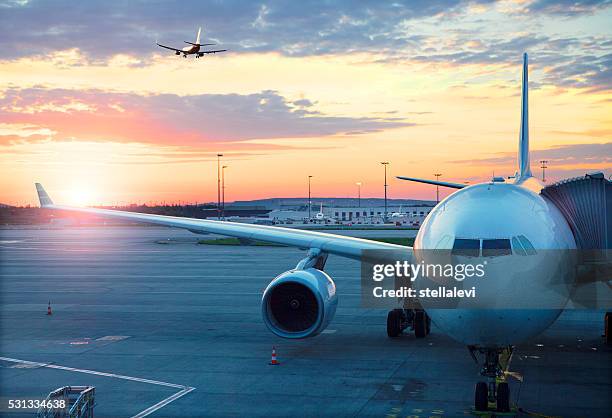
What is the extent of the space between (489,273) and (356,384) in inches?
187

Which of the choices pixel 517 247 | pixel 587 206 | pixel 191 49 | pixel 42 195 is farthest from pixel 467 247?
pixel 191 49

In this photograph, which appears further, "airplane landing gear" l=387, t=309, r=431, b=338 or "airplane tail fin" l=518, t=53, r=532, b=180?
"airplane tail fin" l=518, t=53, r=532, b=180

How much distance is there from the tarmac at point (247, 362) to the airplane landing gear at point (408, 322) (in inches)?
11.9

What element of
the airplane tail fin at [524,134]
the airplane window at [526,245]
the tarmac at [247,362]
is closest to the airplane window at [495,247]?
the airplane window at [526,245]

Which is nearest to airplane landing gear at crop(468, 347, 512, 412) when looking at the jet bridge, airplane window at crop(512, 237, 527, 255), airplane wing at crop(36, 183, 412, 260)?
airplane window at crop(512, 237, 527, 255)

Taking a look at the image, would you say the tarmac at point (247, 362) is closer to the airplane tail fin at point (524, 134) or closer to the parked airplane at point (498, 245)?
the parked airplane at point (498, 245)

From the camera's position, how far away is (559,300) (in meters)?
12.1

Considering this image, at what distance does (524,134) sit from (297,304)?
8.92 metres

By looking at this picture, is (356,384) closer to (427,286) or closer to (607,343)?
(427,286)

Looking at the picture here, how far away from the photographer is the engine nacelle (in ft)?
55.7

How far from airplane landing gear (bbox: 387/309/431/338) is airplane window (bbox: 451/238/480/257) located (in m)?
8.43

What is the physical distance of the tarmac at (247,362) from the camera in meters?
13.2

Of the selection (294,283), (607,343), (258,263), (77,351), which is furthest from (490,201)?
(258,263)

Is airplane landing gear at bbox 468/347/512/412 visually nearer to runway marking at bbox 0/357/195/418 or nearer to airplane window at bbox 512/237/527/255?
airplane window at bbox 512/237/527/255
